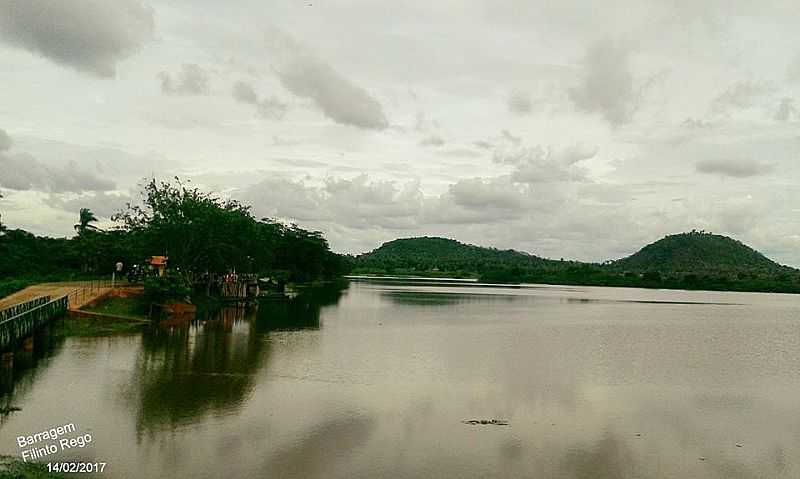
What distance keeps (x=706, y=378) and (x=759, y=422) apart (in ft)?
23.4

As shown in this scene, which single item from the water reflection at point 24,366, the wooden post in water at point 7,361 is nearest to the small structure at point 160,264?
the water reflection at point 24,366

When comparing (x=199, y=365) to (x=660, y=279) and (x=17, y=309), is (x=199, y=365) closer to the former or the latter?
(x=17, y=309)

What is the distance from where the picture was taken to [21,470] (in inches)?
438

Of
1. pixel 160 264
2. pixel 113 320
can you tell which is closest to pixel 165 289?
pixel 113 320

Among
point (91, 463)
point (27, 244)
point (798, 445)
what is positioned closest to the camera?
point (91, 463)

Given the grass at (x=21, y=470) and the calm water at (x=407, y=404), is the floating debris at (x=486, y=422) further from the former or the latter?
the grass at (x=21, y=470)

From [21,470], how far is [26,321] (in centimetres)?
1515

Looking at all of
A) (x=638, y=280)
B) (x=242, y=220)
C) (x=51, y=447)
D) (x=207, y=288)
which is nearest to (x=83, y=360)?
(x=51, y=447)

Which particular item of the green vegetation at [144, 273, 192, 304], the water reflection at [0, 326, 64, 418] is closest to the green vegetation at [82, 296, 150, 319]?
the green vegetation at [144, 273, 192, 304]

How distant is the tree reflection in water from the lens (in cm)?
1703

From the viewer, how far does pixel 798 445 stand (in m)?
16.2

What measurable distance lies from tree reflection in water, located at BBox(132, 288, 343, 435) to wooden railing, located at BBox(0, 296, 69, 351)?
4.23 m

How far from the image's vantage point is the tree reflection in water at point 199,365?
1703 centimetres

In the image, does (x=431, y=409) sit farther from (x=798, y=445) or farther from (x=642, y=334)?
(x=642, y=334)
